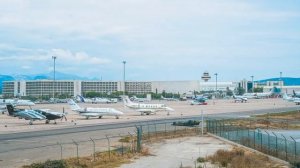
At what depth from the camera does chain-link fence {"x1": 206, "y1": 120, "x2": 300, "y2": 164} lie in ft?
113

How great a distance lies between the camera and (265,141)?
43.7 metres

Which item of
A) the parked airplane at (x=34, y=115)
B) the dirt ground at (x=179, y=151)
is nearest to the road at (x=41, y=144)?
the dirt ground at (x=179, y=151)

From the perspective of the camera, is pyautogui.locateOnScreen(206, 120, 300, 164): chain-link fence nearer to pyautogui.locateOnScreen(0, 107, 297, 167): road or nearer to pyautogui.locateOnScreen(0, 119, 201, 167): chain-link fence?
pyautogui.locateOnScreen(0, 119, 201, 167): chain-link fence

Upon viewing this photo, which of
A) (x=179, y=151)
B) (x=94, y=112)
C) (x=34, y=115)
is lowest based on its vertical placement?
(x=179, y=151)

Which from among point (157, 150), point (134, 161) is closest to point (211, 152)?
point (157, 150)

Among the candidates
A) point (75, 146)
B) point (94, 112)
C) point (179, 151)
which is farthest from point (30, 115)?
point (179, 151)

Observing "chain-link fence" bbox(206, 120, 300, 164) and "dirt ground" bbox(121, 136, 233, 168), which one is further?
"chain-link fence" bbox(206, 120, 300, 164)

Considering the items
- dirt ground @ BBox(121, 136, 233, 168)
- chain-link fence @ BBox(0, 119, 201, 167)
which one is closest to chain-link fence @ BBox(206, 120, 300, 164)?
dirt ground @ BBox(121, 136, 233, 168)

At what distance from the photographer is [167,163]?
3306 centimetres

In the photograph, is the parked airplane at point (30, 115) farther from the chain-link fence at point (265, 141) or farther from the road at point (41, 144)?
the chain-link fence at point (265, 141)

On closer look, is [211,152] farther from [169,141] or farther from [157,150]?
[169,141]

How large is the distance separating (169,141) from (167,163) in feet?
48.9

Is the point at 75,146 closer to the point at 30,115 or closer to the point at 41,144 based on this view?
the point at 41,144

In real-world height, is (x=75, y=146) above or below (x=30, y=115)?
below
